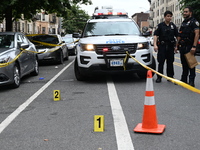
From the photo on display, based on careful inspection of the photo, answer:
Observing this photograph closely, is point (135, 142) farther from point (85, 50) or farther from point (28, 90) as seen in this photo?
point (85, 50)

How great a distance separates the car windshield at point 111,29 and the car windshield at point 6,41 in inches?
88.2

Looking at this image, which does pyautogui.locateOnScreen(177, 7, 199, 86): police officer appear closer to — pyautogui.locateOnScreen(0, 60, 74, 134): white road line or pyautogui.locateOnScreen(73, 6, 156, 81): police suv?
Answer: pyautogui.locateOnScreen(73, 6, 156, 81): police suv

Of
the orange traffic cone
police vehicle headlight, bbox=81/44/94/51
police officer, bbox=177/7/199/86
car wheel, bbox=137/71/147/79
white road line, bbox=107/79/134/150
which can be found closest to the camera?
white road line, bbox=107/79/134/150

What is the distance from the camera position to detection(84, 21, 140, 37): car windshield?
1070 cm

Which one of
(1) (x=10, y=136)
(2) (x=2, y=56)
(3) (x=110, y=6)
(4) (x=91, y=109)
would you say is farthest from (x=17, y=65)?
(3) (x=110, y=6)

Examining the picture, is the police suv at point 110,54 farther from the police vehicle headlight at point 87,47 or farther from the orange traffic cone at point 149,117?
the orange traffic cone at point 149,117

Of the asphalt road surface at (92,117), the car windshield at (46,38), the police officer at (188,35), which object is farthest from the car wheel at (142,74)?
the car windshield at (46,38)

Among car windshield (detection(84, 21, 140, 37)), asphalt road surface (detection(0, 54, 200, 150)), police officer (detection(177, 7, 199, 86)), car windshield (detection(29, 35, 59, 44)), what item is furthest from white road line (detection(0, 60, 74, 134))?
car windshield (detection(29, 35, 59, 44))

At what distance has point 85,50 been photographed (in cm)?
979

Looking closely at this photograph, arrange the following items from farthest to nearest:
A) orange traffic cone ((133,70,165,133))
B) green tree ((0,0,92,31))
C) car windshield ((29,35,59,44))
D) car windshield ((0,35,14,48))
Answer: green tree ((0,0,92,31)), car windshield ((29,35,59,44)), car windshield ((0,35,14,48)), orange traffic cone ((133,70,165,133))

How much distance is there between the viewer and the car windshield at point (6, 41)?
9.80m

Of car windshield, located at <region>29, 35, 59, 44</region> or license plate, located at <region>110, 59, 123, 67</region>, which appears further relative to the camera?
car windshield, located at <region>29, 35, 59, 44</region>

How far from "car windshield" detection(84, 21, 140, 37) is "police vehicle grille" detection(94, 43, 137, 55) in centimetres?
115

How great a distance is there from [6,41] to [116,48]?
3151mm
